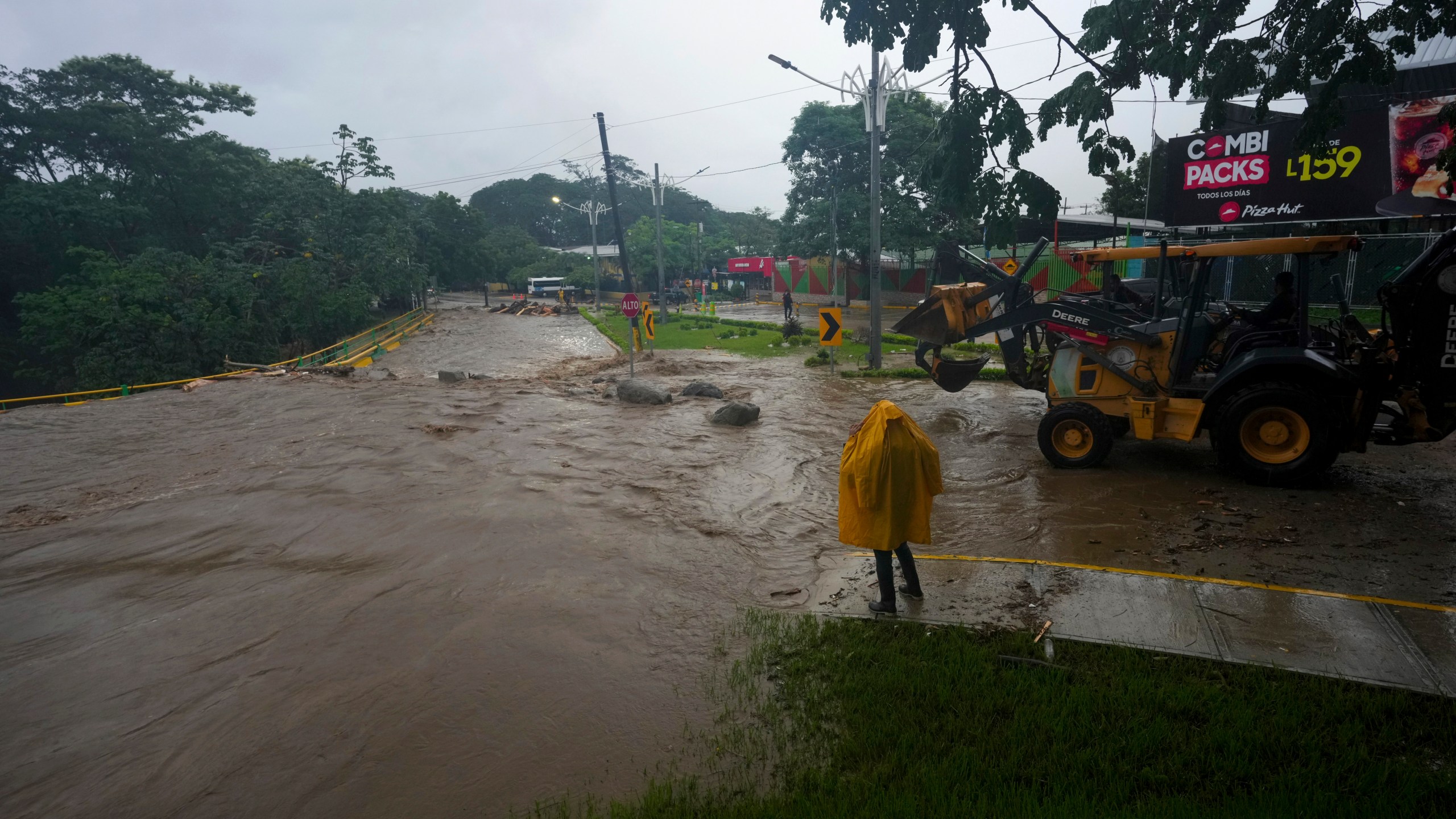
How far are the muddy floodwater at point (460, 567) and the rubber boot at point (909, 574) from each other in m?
0.99

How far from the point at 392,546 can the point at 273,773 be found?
3.82 meters

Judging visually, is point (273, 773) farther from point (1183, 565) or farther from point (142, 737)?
point (1183, 565)

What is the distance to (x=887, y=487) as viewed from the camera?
5152 mm

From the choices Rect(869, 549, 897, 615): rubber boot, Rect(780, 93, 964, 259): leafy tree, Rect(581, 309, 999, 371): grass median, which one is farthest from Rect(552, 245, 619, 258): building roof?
Rect(869, 549, 897, 615): rubber boot

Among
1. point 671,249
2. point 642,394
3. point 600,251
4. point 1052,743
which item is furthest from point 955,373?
point 600,251

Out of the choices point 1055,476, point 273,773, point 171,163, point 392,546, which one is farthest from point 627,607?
point 171,163

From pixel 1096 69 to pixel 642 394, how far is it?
11.5 metres

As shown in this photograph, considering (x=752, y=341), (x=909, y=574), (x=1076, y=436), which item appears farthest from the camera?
(x=752, y=341)

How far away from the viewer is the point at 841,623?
5301 millimetres

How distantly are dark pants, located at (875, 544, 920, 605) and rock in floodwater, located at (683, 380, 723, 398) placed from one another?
35.8ft

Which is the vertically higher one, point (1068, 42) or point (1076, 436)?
point (1068, 42)

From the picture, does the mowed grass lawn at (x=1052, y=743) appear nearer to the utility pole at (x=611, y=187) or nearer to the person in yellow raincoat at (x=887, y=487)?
the person in yellow raincoat at (x=887, y=487)

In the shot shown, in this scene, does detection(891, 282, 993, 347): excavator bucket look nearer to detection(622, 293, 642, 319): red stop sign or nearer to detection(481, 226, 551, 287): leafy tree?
detection(622, 293, 642, 319): red stop sign

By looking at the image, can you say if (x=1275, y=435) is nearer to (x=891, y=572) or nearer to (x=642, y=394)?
(x=891, y=572)
